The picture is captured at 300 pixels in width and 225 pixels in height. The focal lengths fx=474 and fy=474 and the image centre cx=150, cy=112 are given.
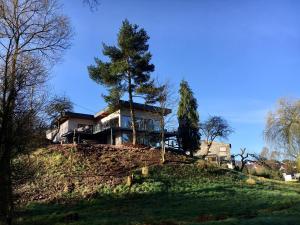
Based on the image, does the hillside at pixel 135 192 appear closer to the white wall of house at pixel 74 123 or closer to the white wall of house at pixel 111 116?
the white wall of house at pixel 111 116

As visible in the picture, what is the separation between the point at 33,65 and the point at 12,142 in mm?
3196

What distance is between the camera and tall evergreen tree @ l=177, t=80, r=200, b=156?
54375mm

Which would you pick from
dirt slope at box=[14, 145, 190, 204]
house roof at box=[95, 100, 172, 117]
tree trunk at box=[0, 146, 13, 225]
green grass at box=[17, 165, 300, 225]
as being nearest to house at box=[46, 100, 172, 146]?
house roof at box=[95, 100, 172, 117]

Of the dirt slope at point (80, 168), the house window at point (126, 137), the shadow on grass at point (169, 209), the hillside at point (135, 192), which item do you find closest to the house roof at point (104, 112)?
the house window at point (126, 137)

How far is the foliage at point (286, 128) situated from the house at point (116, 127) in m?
11.8

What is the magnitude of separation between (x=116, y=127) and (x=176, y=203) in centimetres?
2921

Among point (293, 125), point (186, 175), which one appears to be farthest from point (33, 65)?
point (293, 125)

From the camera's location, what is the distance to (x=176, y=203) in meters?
26.1

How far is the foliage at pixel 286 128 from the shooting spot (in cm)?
4597

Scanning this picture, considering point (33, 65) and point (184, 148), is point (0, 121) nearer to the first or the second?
point (33, 65)

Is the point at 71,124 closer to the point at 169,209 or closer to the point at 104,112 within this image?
Result: the point at 104,112

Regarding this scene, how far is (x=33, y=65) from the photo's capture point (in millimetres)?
18297

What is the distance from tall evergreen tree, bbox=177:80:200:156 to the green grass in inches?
627

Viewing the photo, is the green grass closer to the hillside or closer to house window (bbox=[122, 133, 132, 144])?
the hillside
